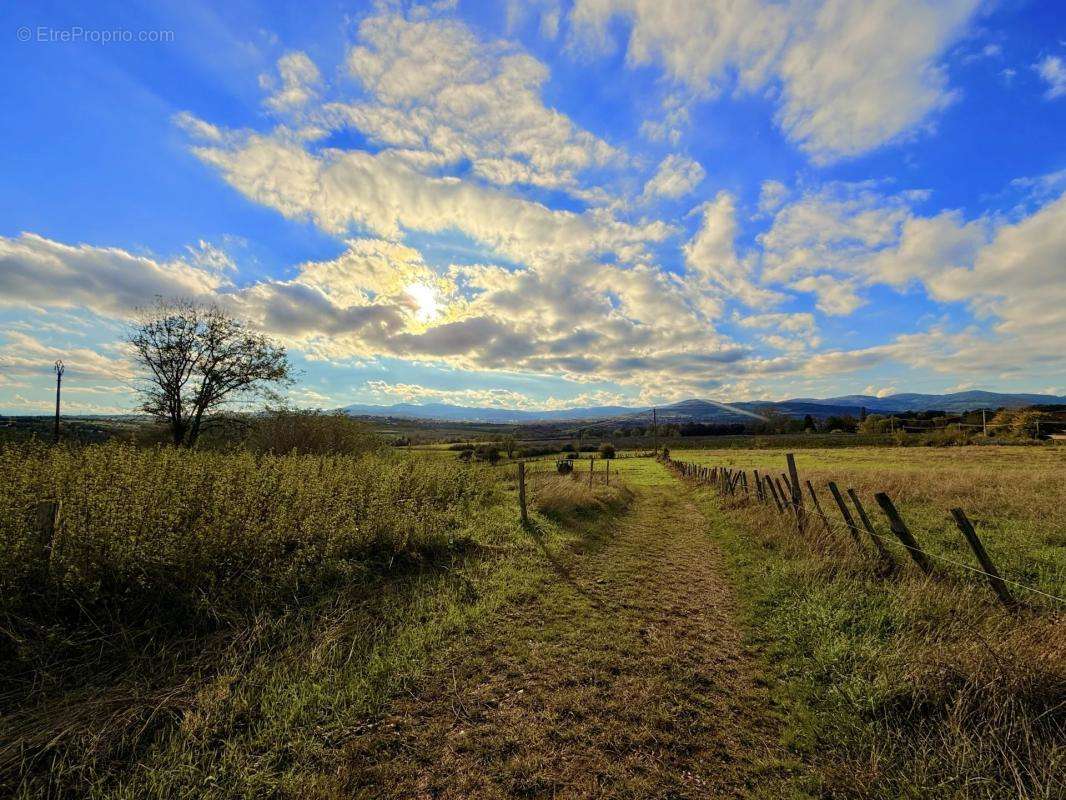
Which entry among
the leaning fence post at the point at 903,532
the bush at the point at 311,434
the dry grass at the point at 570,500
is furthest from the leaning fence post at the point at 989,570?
the bush at the point at 311,434

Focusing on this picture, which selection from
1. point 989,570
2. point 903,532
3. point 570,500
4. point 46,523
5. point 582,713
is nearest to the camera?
point 582,713

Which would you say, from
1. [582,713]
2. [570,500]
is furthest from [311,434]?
[582,713]

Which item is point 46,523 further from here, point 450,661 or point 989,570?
point 989,570

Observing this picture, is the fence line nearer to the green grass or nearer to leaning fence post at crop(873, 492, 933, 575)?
leaning fence post at crop(873, 492, 933, 575)

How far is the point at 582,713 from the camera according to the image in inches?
169

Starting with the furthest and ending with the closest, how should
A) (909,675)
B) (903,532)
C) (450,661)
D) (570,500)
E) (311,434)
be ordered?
1. (311,434)
2. (570,500)
3. (903,532)
4. (450,661)
5. (909,675)

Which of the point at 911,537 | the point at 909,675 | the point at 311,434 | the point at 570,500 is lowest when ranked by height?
the point at 570,500

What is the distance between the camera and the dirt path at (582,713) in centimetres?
345

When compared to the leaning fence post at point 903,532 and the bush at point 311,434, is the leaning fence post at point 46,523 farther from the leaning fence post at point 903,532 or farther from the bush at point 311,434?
the bush at point 311,434

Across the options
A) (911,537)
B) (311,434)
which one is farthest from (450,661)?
(311,434)

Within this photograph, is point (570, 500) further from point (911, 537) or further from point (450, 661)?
point (450, 661)

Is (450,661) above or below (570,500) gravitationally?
below

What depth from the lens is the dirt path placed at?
136 inches

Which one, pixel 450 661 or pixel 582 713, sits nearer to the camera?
pixel 582 713
